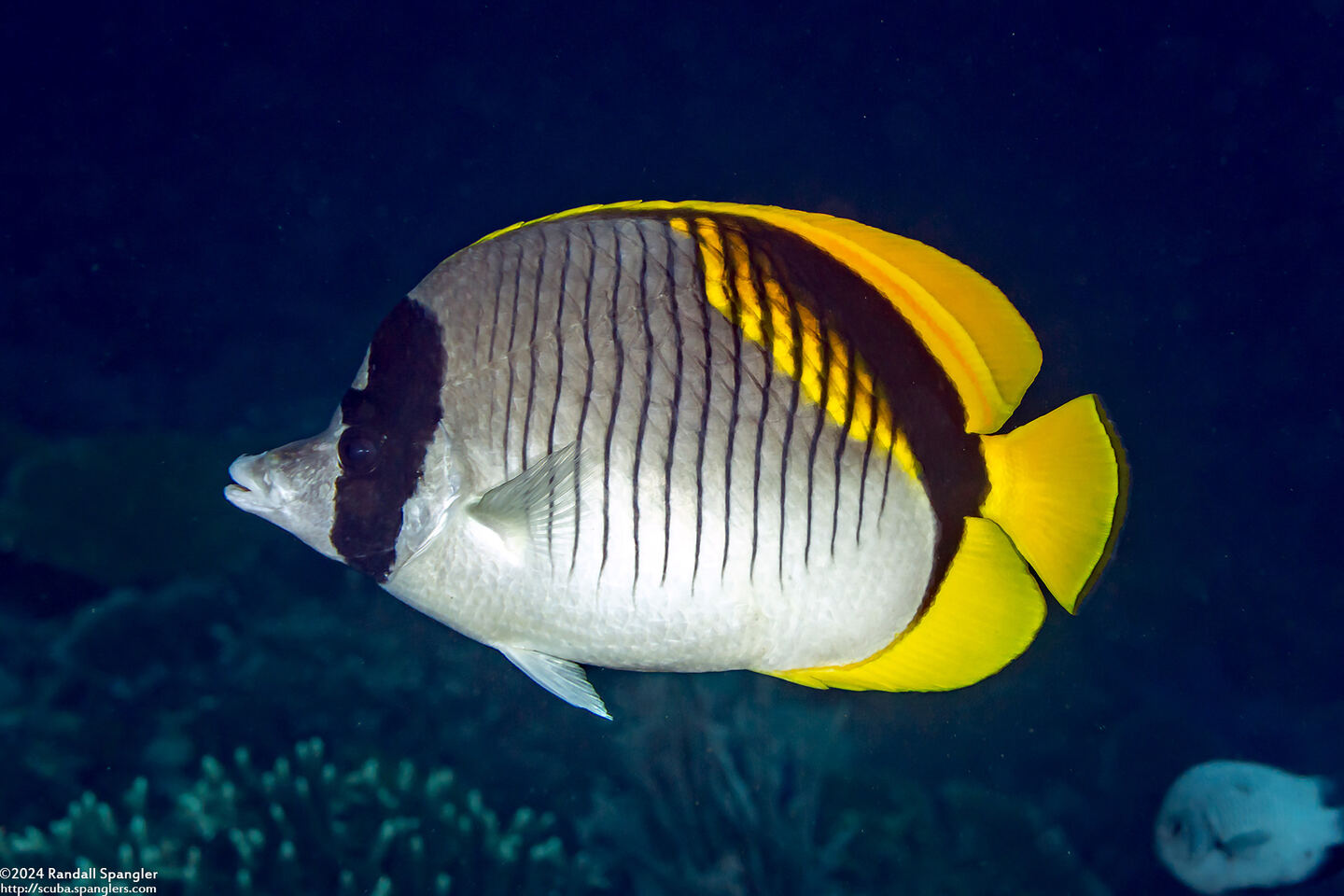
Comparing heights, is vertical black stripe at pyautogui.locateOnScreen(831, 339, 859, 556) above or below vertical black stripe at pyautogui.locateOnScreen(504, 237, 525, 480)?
below

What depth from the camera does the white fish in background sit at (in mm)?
2314

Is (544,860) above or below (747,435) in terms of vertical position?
below

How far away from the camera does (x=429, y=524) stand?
3.62 feet

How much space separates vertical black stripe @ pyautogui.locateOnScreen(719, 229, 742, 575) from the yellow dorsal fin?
0.12 metres

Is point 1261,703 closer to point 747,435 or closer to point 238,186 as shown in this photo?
point 747,435

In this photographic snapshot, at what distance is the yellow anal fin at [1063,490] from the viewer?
107cm

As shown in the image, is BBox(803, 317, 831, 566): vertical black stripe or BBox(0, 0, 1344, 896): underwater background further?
BBox(0, 0, 1344, 896): underwater background

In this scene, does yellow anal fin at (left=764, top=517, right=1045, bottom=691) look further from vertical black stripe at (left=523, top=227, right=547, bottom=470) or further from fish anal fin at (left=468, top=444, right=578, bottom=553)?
vertical black stripe at (left=523, top=227, right=547, bottom=470)

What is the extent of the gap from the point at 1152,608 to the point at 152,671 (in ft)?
11.8

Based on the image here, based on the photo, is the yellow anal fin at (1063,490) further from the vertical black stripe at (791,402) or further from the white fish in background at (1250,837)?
the white fish in background at (1250,837)

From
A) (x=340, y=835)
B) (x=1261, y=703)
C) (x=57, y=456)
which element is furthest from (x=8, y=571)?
(x=1261, y=703)

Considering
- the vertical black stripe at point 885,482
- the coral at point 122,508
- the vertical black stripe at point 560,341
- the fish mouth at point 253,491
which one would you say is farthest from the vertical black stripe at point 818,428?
the coral at point 122,508

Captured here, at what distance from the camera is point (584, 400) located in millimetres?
1057

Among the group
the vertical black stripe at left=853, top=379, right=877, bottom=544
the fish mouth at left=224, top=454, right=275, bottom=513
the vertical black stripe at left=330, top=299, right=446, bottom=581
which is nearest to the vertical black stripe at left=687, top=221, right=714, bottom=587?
the vertical black stripe at left=853, top=379, right=877, bottom=544
